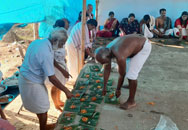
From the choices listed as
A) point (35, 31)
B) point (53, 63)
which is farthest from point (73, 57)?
point (53, 63)

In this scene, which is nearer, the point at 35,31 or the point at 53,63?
the point at 53,63

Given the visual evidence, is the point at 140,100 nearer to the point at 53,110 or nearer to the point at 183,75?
the point at 183,75

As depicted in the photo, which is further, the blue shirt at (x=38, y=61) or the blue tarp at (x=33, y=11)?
the blue tarp at (x=33, y=11)

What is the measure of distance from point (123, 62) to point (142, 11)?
6.68 metres

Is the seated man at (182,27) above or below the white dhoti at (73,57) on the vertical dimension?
above

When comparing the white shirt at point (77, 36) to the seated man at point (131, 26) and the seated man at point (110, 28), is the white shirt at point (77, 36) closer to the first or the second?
the seated man at point (110, 28)

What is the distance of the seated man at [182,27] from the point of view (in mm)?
7156

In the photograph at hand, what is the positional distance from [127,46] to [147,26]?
538cm

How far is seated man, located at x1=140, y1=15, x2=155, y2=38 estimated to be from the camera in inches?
282

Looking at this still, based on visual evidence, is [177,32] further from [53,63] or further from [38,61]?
[38,61]

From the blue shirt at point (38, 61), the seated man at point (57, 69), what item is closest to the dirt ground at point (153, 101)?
the seated man at point (57, 69)

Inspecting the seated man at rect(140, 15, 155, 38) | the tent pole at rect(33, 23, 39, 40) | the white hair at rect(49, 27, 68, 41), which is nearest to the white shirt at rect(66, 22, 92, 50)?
the tent pole at rect(33, 23, 39, 40)

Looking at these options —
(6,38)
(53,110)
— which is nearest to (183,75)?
(53,110)

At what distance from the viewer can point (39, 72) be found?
8.11ft
